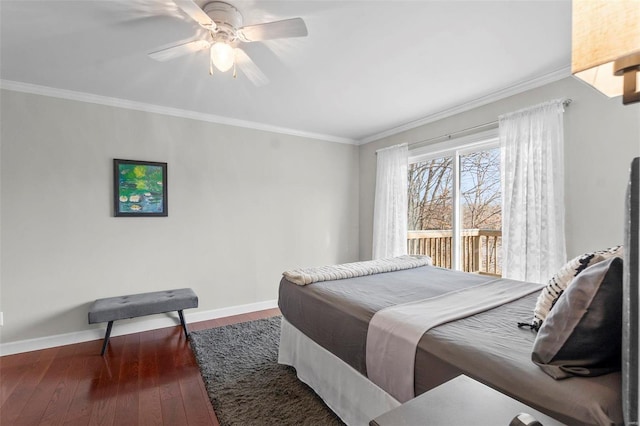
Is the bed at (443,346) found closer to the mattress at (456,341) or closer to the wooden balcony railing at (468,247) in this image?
the mattress at (456,341)

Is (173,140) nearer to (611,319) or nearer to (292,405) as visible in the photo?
(292,405)

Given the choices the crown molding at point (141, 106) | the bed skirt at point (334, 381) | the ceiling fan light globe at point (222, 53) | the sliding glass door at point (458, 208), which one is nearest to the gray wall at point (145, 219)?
the crown molding at point (141, 106)

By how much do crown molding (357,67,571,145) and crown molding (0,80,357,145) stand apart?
118 centimetres

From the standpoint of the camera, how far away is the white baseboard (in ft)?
8.76

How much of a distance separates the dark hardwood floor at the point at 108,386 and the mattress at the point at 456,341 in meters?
0.89

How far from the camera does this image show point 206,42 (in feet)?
6.68

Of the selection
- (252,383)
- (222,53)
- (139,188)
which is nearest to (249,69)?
(222,53)

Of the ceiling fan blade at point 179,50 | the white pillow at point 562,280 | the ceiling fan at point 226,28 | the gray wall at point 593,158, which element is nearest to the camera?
the white pillow at point 562,280

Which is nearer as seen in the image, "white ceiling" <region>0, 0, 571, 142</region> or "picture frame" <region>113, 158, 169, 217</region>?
"white ceiling" <region>0, 0, 571, 142</region>

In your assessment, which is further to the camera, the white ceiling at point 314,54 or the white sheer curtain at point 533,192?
the white sheer curtain at point 533,192

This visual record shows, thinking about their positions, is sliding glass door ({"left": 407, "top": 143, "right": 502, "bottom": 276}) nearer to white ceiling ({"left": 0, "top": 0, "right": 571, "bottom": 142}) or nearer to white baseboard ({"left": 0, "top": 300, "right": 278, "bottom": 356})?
white ceiling ({"left": 0, "top": 0, "right": 571, "bottom": 142})

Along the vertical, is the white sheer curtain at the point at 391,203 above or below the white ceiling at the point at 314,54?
below

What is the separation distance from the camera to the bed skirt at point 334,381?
4.98 ft

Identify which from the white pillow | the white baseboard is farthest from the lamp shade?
the white baseboard
